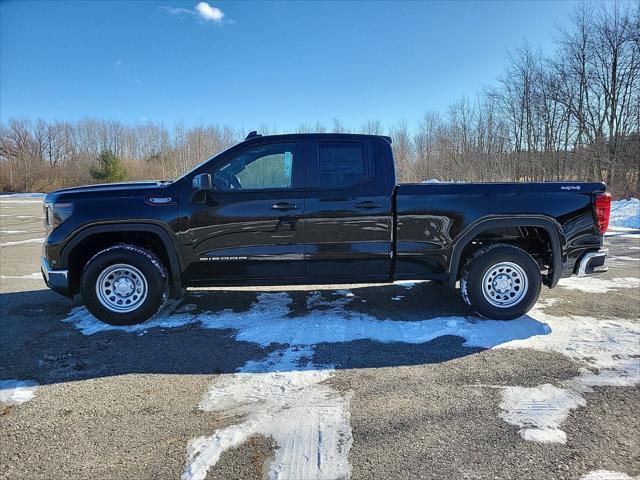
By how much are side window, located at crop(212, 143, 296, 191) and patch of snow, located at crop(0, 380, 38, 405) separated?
7.77ft

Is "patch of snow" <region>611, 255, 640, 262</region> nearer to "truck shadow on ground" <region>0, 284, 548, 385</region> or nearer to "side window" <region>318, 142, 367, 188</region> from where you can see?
"truck shadow on ground" <region>0, 284, 548, 385</region>

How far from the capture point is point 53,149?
215ft

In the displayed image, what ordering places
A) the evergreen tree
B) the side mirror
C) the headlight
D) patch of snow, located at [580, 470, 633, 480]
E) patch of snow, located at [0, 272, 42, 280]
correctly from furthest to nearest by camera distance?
1. the evergreen tree
2. patch of snow, located at [0, 272, 42, 280]
3. the headlight
4. the side mirror
5. patch of snow, located at [580, 470, 633, 480]

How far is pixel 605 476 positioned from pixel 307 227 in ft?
10.2

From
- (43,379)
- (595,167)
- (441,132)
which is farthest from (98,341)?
(441,132)

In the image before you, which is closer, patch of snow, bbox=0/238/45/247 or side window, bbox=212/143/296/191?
side window, bbox=212/143/296/191

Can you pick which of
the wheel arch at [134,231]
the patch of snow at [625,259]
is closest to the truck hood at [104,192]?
the wheel arch at [134,231]

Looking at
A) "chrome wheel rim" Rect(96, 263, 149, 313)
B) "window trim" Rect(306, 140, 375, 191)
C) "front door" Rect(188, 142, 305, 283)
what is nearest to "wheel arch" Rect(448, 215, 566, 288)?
"window trim" Rect(306, 140, 375, 191)

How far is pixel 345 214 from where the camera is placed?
4.47m

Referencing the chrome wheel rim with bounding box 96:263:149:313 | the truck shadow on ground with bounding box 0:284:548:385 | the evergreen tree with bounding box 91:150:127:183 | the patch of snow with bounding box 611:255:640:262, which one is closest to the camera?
the truck shadow on ground with bounding box 0:284:548:385

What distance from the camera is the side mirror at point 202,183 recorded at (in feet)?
14.0

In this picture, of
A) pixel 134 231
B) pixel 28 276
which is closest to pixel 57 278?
pixel 134 231

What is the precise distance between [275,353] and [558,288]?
436 cm

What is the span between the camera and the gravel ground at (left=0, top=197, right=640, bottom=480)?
7.68 ft
